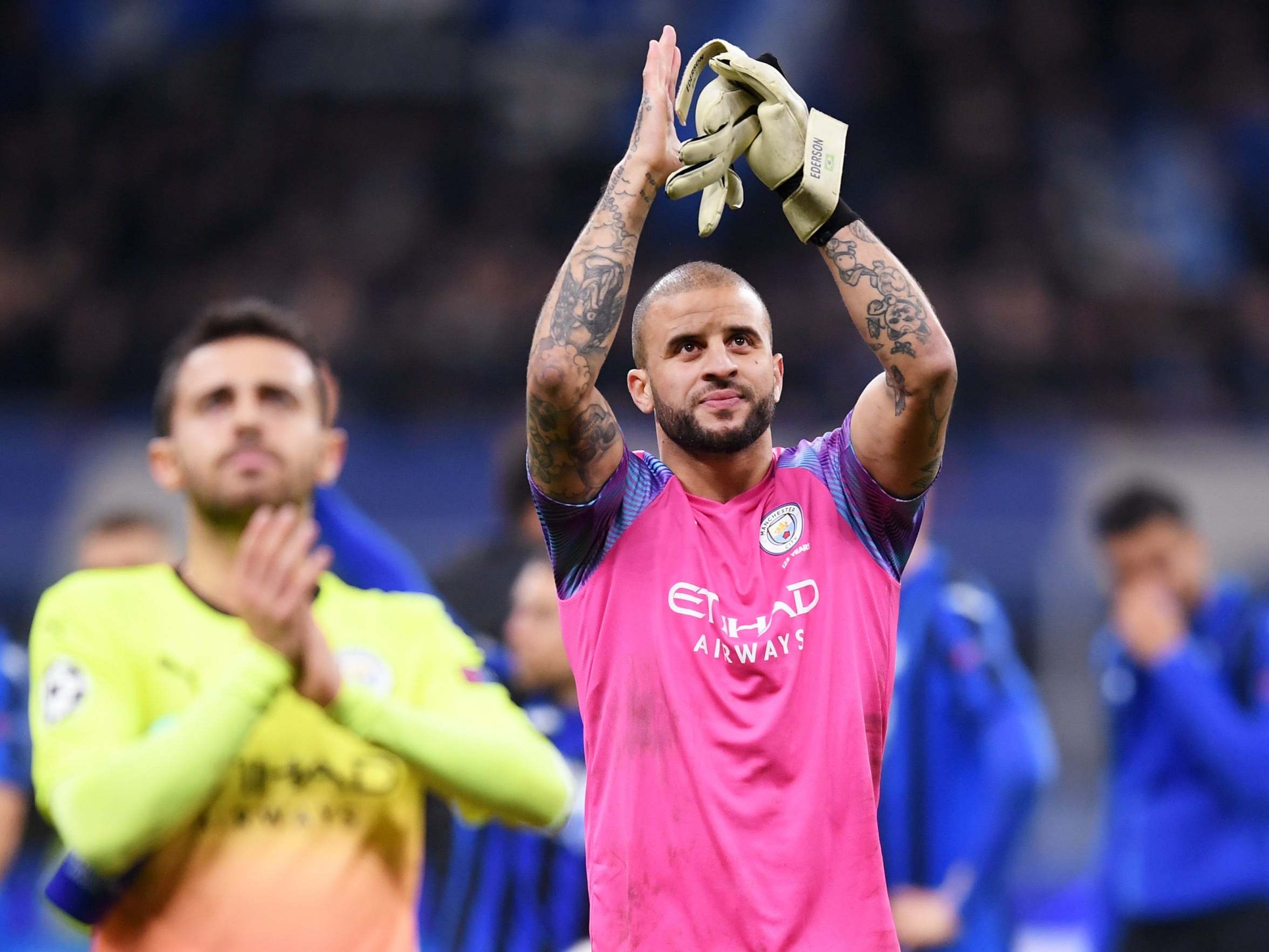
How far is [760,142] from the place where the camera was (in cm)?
336

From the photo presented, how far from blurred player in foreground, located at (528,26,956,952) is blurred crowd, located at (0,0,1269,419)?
10.2m

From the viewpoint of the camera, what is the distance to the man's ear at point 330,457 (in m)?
3.85

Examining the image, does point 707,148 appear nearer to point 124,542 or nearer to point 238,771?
point 238,771

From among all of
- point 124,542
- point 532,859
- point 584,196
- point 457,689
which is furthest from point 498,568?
point 584,196

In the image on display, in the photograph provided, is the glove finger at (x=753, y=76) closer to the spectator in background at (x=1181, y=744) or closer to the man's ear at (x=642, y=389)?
the man's ear at (x=642, y=389)

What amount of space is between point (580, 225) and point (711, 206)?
13118mm

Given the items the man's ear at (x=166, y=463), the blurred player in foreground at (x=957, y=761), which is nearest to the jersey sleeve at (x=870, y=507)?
the man's ear at (x=166, y=463)

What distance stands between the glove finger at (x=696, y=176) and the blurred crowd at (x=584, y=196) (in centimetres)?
1037

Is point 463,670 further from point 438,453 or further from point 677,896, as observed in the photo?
point 438,453

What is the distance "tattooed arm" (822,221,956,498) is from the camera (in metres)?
3.29

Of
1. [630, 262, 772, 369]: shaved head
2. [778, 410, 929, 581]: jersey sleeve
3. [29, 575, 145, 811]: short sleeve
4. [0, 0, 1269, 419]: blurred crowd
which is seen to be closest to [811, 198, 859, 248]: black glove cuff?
[630, 262, 772, 369]: shaved head

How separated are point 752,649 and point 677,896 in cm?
50

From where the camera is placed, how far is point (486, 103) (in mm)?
17812

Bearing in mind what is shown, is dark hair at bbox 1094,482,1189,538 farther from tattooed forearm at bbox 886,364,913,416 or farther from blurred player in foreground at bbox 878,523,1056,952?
tattooed forearm at bbox 886,364,913,416
